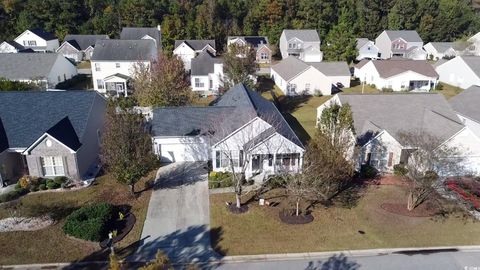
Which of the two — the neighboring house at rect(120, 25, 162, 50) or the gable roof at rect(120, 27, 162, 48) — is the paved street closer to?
the neighboring house at rect(120, 25, 162, 50)

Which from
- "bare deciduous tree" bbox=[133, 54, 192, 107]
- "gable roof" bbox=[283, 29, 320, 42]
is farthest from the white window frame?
"gable roof" bbox=[283, 29, 320, 42]

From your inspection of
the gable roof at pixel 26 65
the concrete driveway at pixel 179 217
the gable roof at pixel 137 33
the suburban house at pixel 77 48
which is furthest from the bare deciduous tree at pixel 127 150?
the suburban house at pixel 77 48

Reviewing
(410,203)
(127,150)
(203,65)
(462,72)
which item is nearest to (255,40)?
(203,65)

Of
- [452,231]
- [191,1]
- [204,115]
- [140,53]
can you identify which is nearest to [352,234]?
[452,231]

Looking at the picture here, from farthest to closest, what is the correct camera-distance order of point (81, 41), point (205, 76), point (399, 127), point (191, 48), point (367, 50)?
point (367, 50)
point (81, 41)
point (191, 48)
point (205, 76)
point (399, 127)

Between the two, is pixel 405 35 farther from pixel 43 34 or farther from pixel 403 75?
pixel 43 34

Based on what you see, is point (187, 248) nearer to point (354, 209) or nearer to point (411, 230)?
point (354, 209)
